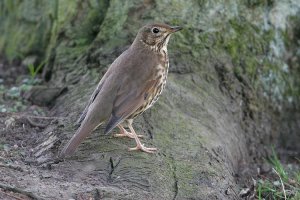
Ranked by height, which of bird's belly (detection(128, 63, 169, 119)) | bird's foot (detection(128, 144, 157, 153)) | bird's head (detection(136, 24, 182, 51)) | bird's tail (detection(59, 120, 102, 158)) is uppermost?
bird's head (detection(136, 24, 182, 51))

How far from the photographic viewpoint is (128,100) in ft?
20.5

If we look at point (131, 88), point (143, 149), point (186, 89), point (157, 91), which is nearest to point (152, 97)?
point (157, 91)

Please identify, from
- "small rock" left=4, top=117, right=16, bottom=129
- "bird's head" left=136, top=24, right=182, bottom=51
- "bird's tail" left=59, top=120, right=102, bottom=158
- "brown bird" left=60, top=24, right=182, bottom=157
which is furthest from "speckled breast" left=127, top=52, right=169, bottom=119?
"small rock" left=4, top=117, right=16, bottom=129

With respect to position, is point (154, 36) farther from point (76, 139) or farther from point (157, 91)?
point (76, 139)

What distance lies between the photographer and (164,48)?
6.90 metres

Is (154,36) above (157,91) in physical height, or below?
above

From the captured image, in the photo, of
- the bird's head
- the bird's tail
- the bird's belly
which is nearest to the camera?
the bird's tail

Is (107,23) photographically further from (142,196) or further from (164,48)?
(142,196)

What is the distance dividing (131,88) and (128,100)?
151 millimetres

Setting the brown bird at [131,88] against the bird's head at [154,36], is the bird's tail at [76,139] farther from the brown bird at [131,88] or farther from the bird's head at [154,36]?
the bird's head at [154,36]

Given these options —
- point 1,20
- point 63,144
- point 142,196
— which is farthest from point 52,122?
point 1,20

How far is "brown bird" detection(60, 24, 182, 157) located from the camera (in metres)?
6.05

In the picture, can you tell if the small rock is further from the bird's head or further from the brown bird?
the bird's head

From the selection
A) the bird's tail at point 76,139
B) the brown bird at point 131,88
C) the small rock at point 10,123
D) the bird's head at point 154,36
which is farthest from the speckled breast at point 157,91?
the small rock at point 10,123
